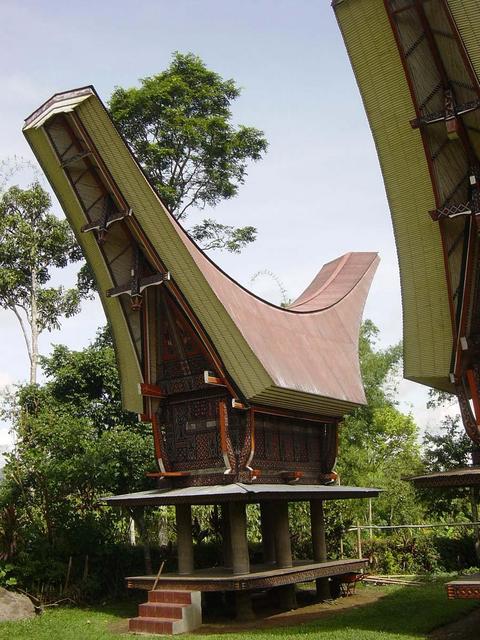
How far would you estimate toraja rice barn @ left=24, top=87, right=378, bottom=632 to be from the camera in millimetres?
12898

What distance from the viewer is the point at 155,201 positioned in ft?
43.0

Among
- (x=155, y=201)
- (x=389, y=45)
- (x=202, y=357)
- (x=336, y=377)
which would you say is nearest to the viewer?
(x=389, y=45)

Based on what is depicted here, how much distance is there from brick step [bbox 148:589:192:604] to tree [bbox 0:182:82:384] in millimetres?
12419

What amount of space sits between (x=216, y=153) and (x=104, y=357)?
27.1 feet

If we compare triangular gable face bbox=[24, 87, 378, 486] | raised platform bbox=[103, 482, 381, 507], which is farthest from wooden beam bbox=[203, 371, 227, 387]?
raised platform bbox=[103, 482, 381, 507]

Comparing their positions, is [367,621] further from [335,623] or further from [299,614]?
[299,614]

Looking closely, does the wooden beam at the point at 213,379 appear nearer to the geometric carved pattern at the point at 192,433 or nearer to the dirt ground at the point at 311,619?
the geometric carved pattern at the point at 192,433

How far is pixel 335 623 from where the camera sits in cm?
1162

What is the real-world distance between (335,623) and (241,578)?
1.69 meters

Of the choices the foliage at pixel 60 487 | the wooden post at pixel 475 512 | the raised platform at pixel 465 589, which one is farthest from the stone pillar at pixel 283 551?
the wooden post at pixel 475 512

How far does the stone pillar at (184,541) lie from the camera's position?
13.7m

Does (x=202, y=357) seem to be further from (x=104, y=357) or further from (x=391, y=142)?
(x=104, y=357)

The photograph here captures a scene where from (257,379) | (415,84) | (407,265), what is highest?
(415,84)

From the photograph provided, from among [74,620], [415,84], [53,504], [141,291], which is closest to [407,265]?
[415,84]
